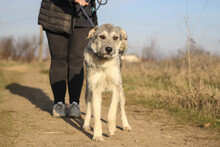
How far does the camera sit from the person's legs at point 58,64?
431 centimetres

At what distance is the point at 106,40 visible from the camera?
3.36 m

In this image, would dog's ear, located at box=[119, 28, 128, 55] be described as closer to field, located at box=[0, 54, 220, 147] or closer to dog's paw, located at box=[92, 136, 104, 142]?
field, located at box=[0, 54, 220, 147]

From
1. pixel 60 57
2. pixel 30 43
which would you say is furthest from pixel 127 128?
pixel 30 43

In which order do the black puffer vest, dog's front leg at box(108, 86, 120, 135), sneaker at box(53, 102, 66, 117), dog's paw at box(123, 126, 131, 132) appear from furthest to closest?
sneaker at box(53, 102, 66, 117)
the black puffer vest
dog's paw at box(123, 126, 131, 132)
dog's front leg at box(108, 86, 120, 135)

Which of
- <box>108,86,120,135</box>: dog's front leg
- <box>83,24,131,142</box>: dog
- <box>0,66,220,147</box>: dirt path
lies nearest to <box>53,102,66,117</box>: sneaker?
<box>0,66,220,147</box>: dirt path

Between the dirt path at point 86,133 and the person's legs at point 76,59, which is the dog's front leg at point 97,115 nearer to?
the dirt path at point 86,133

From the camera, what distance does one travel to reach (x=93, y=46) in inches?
134

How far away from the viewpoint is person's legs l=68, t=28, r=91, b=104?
14.1ft

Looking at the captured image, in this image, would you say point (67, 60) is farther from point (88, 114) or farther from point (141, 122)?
point (141, 122)

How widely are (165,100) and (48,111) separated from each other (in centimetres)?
220

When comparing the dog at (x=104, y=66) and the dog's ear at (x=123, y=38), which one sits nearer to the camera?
the dog at (x=104, y=66)

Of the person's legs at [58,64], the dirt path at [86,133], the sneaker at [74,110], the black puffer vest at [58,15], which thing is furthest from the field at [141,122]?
the black puffer vest at [58,15]

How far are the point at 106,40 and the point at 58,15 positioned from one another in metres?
1.22

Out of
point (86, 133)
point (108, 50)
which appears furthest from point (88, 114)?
point (108, 50)
